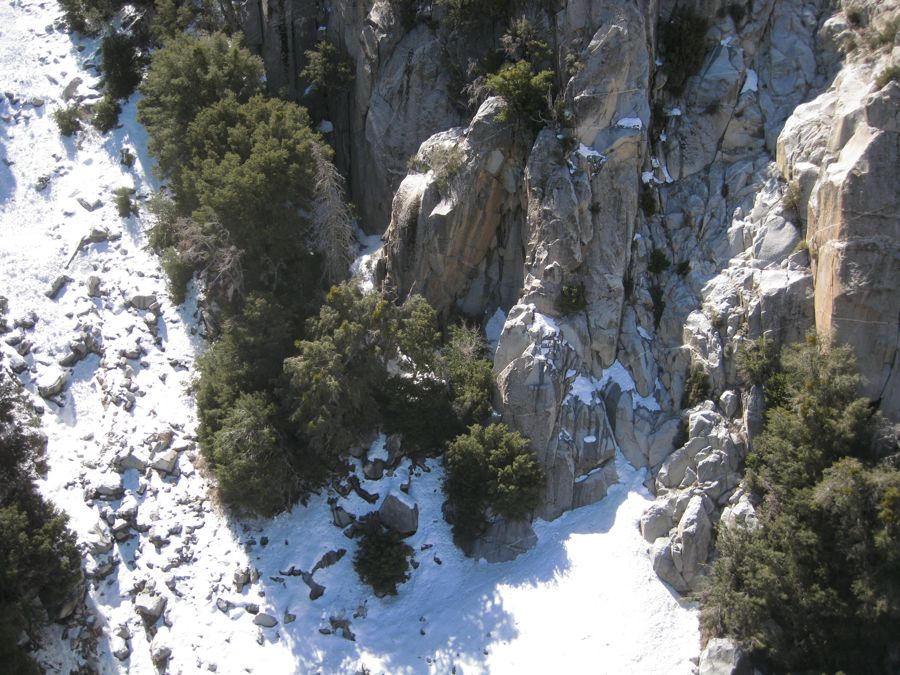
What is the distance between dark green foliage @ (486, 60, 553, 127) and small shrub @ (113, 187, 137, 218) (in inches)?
665

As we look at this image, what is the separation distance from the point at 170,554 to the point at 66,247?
14.5 metres

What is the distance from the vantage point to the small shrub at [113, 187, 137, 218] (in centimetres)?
3275

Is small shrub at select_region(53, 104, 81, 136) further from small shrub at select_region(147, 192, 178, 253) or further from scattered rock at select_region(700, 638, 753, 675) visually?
scattered rock at select_region(700, 638, 753, 675)

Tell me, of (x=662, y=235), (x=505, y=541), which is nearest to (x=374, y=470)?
(x=505, y=541)

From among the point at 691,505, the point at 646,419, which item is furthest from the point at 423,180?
the point at 691,505

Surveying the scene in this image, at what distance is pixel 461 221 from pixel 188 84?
12789 mm

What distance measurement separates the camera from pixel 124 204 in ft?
107

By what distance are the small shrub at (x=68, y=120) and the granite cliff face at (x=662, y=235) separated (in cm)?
1691

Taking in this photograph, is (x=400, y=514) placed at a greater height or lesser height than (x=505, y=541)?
greater

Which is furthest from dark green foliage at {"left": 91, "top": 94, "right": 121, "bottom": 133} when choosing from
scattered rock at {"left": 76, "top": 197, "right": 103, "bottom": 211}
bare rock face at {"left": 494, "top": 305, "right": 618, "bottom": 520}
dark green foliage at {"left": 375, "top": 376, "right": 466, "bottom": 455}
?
bare rock face at {"left": 494, "top": 305, "right": 618, "bottom": 520}

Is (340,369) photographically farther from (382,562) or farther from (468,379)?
(382,562)

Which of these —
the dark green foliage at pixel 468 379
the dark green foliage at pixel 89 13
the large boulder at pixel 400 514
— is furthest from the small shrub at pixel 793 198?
the dark green foliage at pixel 89 13

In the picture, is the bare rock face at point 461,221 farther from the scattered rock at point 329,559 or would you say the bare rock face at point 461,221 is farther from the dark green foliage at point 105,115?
the dark green foliage at point 105,115

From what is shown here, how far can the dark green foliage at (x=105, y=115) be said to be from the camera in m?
35.1
